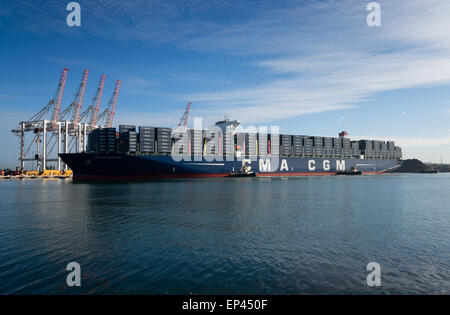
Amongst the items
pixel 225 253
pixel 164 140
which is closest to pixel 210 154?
pixel 164 140

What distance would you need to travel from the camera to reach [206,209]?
22.3 meters

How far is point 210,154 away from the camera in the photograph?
69.8m

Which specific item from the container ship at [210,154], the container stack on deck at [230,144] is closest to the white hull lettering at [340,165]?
the container ship at [210,154]

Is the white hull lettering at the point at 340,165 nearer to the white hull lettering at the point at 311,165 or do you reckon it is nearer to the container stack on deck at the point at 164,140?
the white hull lettering at the point at 311,165

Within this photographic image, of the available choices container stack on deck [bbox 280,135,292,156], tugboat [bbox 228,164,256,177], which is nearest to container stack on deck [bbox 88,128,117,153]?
tugboat [bbox 228,164,256,177]

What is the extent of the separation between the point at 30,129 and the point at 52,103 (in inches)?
478

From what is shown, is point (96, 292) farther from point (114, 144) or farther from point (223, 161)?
point (223, 161)

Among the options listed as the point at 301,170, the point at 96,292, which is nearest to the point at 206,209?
the point at 96,292

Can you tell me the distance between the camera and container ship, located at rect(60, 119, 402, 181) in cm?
5956

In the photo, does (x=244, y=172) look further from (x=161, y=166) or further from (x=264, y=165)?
(x=161, y=166)

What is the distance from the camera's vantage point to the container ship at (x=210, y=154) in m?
59.6

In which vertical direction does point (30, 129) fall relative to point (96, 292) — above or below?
above

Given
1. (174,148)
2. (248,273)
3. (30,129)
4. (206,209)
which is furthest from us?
(30,129)
